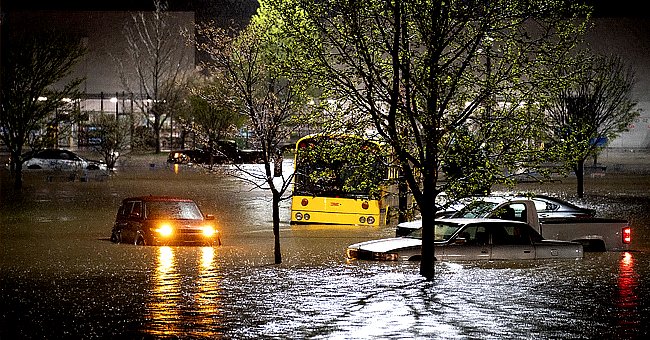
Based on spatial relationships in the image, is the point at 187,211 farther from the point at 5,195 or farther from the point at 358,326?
the point at 5,195

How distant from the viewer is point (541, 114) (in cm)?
1972

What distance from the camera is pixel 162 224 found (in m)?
27.2

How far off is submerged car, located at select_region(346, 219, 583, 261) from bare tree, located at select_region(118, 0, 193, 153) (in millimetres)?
58461

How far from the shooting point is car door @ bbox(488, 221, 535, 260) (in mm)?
22750

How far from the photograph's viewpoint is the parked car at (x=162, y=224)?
27.1 meters

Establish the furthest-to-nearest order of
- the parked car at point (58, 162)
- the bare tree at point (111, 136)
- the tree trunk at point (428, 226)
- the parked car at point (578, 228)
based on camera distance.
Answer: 1. the parked car at point (58, 162)
2. the bare tree at point (111, 136)
3. the parked car at point (578, 228)
4. the tree trunk at point (428, 226)

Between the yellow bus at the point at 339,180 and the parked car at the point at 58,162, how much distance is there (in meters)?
32.7

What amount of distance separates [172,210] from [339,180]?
5765 mm

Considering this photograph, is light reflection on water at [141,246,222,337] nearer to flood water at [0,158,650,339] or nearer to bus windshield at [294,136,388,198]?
flood water at [0,158,650,339]

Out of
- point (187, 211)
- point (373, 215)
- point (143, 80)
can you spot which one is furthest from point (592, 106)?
point (143, 80)

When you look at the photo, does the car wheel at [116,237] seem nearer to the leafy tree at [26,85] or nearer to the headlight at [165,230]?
the headlight at [165,230]

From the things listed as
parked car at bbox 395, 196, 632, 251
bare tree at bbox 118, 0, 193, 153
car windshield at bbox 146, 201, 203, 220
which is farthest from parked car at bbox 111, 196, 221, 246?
bare tree at bbox 118, 0, 193, 153

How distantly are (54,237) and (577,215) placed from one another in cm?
1398

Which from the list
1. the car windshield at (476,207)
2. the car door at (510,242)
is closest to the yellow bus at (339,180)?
the car windshield at (476,207)
